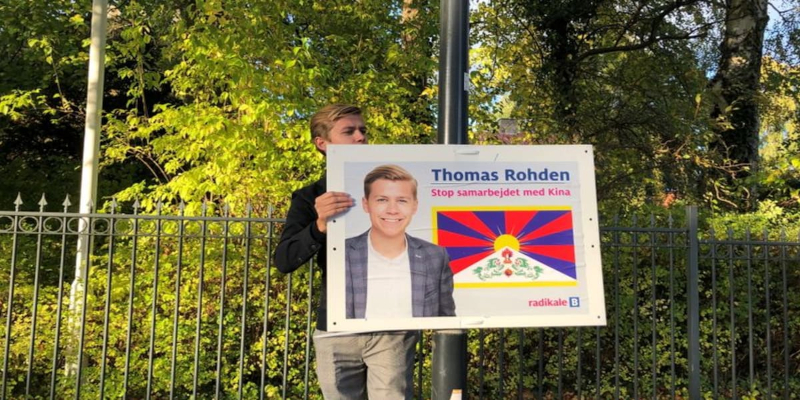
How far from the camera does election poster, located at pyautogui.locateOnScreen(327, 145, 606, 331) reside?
2.11 metres

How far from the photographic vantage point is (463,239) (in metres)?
2.22

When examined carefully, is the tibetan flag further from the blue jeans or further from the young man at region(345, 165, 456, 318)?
the blue jeans

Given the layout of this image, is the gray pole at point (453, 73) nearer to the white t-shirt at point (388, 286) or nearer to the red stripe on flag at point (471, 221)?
the red stripe on flag at point (471, 221)

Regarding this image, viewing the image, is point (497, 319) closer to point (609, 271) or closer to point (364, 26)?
point (609, 271)

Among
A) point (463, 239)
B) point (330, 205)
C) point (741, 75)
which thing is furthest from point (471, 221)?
point (741, 75)

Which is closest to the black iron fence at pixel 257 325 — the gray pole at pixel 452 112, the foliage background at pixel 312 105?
the foliage background at pixel 312 105

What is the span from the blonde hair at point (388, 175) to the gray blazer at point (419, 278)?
180mm

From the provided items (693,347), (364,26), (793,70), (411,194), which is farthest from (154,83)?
(793,70)

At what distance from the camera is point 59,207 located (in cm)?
1070

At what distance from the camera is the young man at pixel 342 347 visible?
6.95 ft

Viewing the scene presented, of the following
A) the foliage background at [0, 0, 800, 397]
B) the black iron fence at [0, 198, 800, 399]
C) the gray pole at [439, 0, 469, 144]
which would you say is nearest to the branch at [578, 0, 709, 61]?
the foliage background at [0, 0, 800, 397]

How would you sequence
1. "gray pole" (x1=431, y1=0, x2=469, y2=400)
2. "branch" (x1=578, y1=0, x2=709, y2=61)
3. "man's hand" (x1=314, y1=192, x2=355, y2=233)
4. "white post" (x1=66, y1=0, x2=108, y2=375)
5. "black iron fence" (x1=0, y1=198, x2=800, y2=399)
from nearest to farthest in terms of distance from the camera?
1. "man's hand" (x1=314, y1=192, x2=355, y2=233)
2. "gray pole" (x1=431, y1=0, x2=469, y2=400)
3. "black iron fence" (x1=0, y1=198, x2=800, y2=399)
4. "white post" (x1=66, y1=0, x2=108, y2=375)
5. "branch" (x1=578, y1=0, x2=709, y2=61)

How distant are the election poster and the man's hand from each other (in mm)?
25

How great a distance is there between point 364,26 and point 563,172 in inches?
177
